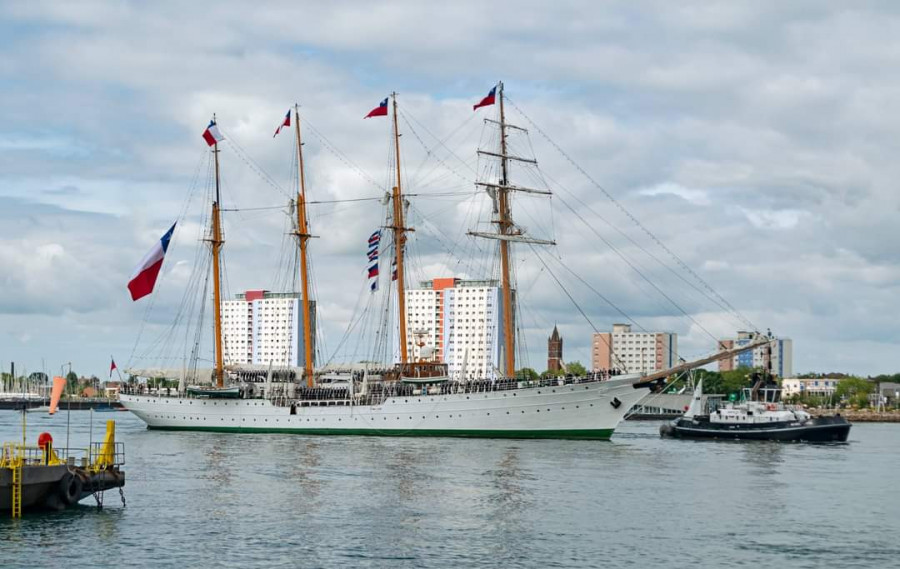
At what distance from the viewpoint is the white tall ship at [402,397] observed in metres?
71.4

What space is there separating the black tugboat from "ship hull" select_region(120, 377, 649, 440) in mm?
11717

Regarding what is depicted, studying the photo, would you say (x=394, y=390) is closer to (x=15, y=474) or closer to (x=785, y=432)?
(x=785, y=432)

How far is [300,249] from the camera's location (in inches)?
3509

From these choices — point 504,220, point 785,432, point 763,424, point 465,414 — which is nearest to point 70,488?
point 465,414

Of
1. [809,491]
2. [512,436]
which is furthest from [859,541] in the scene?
[512,436]

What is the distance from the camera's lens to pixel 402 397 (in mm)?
75938

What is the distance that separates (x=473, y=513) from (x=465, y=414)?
114 ft

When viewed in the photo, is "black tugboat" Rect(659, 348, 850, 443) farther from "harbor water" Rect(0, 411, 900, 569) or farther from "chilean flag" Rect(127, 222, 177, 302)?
"chilean flag" Rect(127, 222, 177, 302)

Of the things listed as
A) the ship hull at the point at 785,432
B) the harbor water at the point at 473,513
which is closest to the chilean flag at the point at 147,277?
the harbor water at the point at 473,513

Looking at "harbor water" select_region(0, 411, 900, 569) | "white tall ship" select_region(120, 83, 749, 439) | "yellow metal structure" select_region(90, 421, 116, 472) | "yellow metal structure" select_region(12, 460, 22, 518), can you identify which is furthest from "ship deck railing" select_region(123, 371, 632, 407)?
"yellow metal structure" select_region(12, 460, 22, 518)

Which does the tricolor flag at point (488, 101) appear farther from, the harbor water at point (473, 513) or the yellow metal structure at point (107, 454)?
the yellow metal structure at point (107, 454)

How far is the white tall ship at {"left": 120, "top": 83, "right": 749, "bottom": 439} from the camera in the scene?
71.4m

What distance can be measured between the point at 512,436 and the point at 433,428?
6159 mm

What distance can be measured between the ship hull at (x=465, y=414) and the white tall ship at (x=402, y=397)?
2.7 inches
